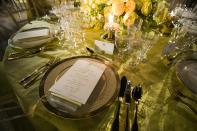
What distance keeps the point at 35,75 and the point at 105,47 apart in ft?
1.33

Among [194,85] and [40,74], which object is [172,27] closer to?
[194,85]

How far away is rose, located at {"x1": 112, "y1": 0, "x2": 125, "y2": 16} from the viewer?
90 centimetres

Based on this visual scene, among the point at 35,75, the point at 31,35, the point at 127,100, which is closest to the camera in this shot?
the point at 127,100

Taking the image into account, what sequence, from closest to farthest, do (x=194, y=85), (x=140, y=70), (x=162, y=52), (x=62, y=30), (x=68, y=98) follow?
1. (x=68, y=98)
2. (x=194, y=85)
3. (x=140, y=70)
4. (x=162, y=52)
5. (x=62, y=30)

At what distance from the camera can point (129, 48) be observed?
96 centimetres

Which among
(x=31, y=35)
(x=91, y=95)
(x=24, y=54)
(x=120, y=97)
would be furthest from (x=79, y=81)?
(x=31, y=35)

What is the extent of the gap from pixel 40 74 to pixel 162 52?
0.68m

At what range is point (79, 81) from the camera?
2.51 ft

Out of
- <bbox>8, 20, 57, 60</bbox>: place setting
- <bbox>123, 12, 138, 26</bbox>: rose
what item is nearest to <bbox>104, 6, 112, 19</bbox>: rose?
<bbox>123, 12, 138, 26</bbox>: rose

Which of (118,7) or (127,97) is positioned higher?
(118,7)

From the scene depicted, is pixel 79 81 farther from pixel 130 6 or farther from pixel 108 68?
pixel 130 6

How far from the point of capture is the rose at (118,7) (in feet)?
2.95

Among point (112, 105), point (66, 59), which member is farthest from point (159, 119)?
point (66, 59)

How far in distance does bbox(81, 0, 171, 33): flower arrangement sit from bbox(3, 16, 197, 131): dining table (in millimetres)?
170
